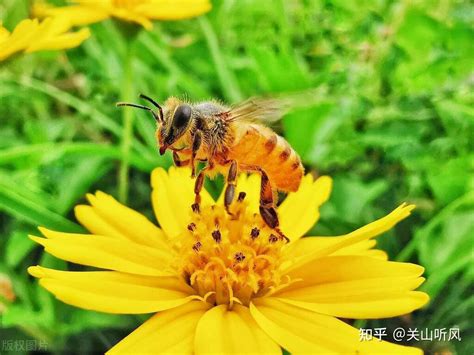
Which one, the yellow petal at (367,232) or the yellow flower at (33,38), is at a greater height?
the yellow flower at (33,38)

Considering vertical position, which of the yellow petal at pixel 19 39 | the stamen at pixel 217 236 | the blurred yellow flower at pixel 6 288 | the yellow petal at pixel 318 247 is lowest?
the stamen at pixel 217 236

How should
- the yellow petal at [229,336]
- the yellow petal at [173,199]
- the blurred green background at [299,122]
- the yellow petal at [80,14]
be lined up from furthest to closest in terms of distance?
the yellow petal at [80,14] → the blurred green background at [299,122] → the yellow petal at [173,199] → the yellow petal at [229,336]

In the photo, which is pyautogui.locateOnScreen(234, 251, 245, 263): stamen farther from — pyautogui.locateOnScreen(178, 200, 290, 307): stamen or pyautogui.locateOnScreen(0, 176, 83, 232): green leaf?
pyautogui.locateOnScreen(0, 176, 83, 232): green leaf

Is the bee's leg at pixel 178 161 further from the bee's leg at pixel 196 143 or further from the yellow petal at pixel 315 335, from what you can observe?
the yellow petal at pixel 315 335

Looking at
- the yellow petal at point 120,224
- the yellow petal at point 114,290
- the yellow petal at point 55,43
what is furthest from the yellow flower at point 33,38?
the yellow petal at point 114,290

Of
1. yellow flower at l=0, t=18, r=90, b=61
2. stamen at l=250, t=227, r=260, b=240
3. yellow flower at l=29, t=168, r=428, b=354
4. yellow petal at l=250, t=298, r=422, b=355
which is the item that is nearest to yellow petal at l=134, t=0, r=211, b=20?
yellow flower at l=0, t=18, r=90, b=61

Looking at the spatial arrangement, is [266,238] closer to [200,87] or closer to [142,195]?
[142,195]

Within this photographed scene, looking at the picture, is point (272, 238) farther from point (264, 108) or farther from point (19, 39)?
point (19, 39)
